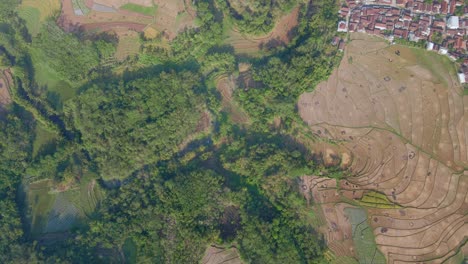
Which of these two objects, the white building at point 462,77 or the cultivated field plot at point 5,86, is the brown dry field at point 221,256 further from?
the white building at point 462,77

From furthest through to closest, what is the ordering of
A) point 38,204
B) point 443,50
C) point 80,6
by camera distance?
1. point 80,6
2. point 443,50
3. point 38,204

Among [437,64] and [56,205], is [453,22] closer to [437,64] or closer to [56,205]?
[437,64]

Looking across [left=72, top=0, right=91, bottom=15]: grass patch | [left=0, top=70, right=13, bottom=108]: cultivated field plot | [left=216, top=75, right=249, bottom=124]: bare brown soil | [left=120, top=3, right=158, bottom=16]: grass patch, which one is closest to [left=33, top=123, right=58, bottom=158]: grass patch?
[left=0, top=70, right=13, bottom=108]: cultivated field plot

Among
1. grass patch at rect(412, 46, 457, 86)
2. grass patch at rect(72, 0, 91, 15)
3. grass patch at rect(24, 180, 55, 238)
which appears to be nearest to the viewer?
grass patch at rect(24, 180, 55, 238)

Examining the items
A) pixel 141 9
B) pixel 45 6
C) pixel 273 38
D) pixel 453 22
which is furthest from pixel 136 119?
pixel 453 22

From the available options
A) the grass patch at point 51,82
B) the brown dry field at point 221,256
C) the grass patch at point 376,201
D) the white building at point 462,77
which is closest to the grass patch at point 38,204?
the grass patch at point 51,82

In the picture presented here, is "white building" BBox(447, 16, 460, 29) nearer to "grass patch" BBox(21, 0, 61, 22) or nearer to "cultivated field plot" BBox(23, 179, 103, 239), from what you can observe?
"cultivated field plot" BBox(23, 179, 103, 239)

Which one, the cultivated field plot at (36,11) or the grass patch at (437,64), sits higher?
the cultivated field plot at (36,11)
